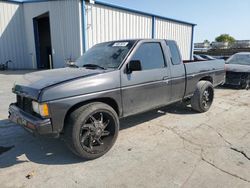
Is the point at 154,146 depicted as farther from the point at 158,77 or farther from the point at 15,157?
the point at 15,157

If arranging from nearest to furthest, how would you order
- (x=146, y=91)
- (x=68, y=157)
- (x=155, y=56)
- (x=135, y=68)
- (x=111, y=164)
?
(x=111, y=164), (x=68, y=157), (x=135, y=68), (x=146, y=91), (x=155, y=56)

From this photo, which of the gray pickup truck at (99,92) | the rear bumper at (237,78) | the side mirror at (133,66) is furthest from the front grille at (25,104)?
the rear bumper at (237,78)

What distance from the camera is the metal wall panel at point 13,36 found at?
17969 millimetres

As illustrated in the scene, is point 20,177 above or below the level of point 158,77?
below

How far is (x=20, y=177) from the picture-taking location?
2992mm

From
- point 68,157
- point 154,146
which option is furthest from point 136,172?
point 68,157

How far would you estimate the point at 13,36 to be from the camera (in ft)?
61.2

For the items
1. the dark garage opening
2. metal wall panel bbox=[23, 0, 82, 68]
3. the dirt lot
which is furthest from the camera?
the dark garage opening

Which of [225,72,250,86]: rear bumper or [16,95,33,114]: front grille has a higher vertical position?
[16,95,33,114]: front grille

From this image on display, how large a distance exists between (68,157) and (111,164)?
749 mm

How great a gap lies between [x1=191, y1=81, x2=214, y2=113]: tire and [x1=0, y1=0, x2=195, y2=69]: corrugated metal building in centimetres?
935

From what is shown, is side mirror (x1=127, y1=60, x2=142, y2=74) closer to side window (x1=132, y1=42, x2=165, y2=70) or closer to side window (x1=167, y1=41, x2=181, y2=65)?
side window (x1=132, y1=42, x2=165, y2=70)

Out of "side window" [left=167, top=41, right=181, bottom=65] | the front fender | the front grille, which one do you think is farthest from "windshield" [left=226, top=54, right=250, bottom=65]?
the front grille

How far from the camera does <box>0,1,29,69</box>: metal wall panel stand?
18.0 m
